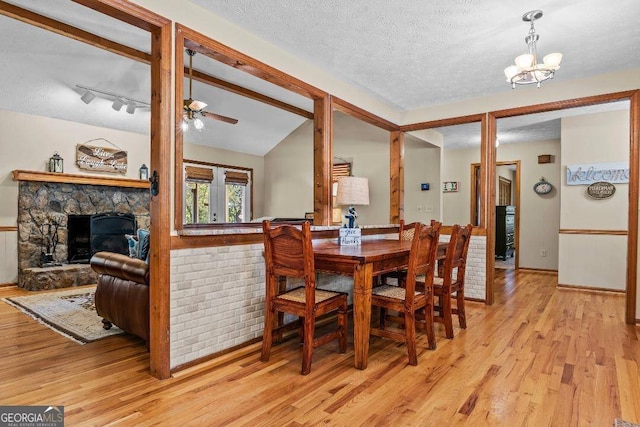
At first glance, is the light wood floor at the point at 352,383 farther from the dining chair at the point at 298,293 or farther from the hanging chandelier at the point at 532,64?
the hanging chandelier at the point at 532,64

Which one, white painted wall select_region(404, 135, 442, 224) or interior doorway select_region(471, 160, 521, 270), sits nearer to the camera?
white painted wall select_region(404, 135, 442, 224)

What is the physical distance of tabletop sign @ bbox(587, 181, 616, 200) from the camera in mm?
5066

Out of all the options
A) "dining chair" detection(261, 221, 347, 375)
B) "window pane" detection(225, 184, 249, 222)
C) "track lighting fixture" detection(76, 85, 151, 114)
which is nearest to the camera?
"dining chair" detection(261, 221, 347, 375)

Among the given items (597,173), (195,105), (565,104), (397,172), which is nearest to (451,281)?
(397,172)

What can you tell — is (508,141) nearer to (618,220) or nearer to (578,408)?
(618,220)

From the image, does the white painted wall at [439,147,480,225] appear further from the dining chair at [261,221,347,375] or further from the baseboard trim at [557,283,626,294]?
the dining chair at [261,221,347,375]

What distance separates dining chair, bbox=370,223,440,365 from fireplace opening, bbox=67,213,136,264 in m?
5.06

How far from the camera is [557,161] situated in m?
6.40

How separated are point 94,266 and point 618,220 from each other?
6340 millimetres

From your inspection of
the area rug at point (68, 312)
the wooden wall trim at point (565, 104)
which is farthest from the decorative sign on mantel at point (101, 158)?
the wooden wall trim at point (565, 104)

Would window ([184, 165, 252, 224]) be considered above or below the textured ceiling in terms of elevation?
below

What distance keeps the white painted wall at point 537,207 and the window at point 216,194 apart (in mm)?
5302

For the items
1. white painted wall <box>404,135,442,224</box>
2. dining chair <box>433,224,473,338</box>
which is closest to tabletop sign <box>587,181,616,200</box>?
white painted wall <box>404,135,442,224</box>

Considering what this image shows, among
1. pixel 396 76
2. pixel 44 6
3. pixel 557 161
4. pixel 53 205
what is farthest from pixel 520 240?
pixel 53 205
